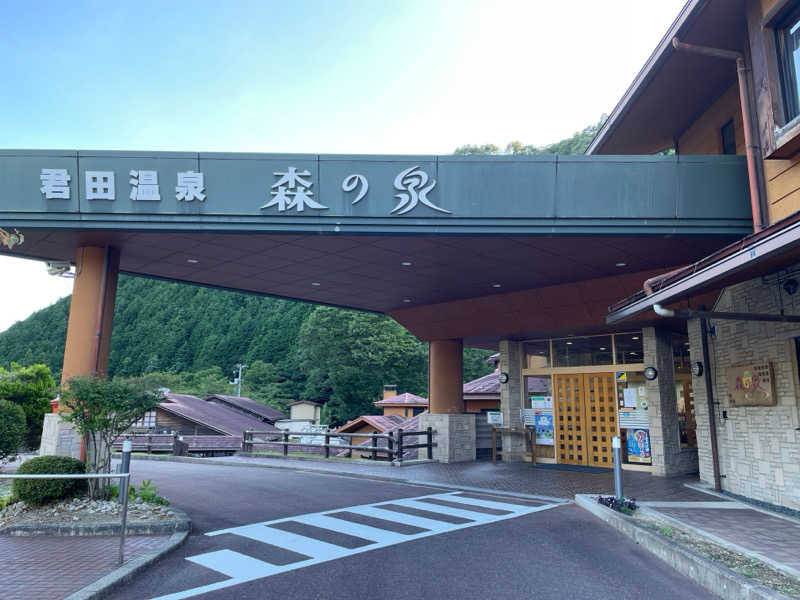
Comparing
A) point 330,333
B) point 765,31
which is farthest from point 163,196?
point 330,333

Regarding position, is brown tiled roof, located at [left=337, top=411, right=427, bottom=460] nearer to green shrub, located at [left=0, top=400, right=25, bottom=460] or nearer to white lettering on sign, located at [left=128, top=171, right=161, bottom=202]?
green shrub, located at [left=0, top=400, right=25, bottom=460]

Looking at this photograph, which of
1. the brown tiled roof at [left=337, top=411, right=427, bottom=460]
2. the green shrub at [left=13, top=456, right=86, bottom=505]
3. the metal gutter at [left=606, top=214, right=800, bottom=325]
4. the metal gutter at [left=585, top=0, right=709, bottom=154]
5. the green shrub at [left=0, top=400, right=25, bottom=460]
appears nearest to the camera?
the metal gutter at [left=606, top=214, right=800, bottom=325]

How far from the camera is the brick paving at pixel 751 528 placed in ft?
20.0

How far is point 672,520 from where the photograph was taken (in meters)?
7.61

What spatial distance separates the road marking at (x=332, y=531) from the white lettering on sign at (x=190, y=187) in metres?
5.16

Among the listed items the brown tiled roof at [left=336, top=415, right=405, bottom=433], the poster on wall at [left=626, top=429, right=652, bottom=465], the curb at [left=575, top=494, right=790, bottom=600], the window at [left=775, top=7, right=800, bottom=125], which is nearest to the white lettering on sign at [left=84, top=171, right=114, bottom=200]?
the curb at [left=575, top=494, right=790, bottom=600]

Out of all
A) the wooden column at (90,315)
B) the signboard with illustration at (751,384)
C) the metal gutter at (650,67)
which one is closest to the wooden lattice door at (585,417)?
the signboard with illustration at (751,384)

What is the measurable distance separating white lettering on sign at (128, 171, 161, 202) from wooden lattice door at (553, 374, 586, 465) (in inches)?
452

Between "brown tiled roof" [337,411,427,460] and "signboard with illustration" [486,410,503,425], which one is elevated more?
"signboard with illustration" [486,410,503,425]

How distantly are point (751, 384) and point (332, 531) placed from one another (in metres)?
6.91

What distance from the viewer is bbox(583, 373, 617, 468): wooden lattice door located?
48.9ft

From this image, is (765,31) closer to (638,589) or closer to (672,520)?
(672,520)

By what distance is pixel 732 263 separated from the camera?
20.7ft

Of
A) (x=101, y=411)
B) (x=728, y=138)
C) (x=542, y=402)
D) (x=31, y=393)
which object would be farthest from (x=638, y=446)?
(x=31, y=393)
